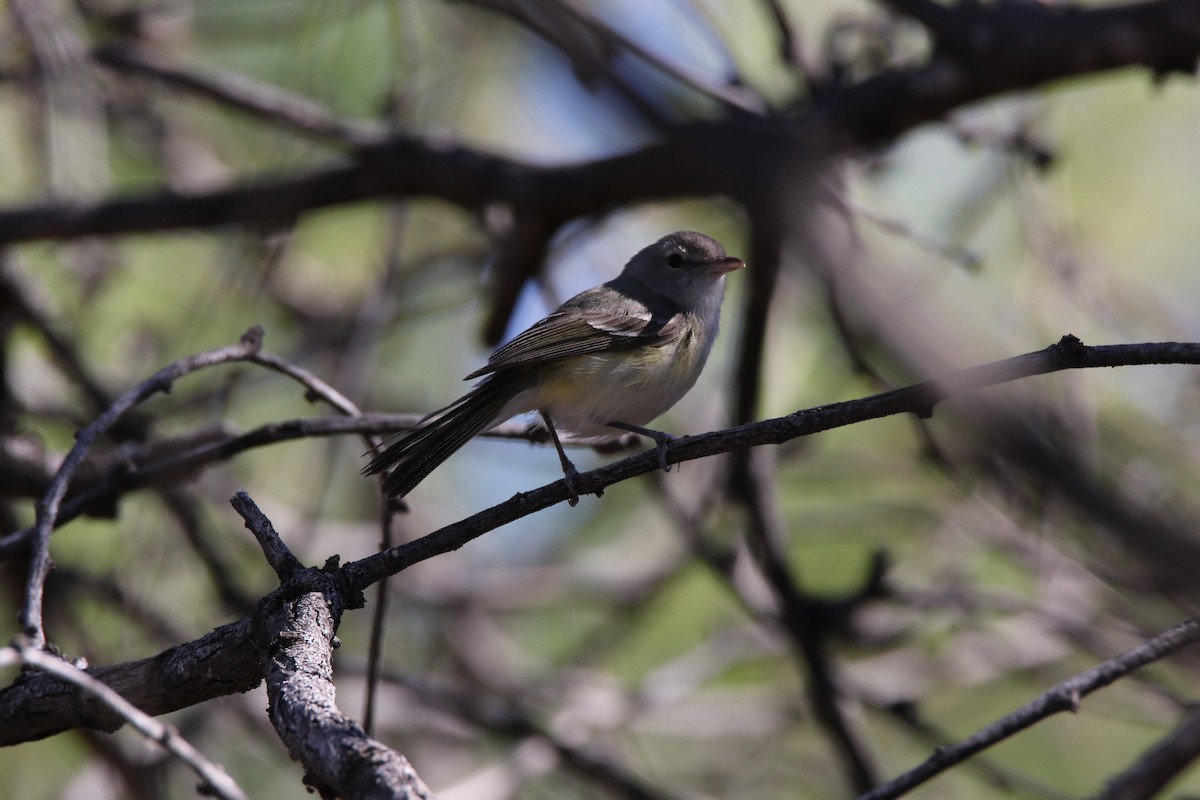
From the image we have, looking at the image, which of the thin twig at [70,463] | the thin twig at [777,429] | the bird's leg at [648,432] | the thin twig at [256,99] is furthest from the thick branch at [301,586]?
the thin twig at [256,99]

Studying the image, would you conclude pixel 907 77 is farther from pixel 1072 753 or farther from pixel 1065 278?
pixel 1072 753

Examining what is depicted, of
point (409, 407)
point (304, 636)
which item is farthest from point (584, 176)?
point (304, 636)

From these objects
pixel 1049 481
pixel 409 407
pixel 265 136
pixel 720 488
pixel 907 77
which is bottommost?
pixel 1049 481

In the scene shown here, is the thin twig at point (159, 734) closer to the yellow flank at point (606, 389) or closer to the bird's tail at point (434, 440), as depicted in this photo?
the bird's tail at point (434, 440)

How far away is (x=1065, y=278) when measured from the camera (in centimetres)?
473

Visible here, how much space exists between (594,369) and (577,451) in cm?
157

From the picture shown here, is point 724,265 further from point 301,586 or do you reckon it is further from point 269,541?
point 301,586

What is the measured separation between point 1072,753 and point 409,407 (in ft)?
12.5

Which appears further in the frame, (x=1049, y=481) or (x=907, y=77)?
(x=907, y=77)

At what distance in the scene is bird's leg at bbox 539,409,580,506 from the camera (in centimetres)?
251

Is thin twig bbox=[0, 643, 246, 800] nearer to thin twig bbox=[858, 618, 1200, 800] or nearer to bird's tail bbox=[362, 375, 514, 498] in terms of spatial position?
thin twig bbox=[858, 618, 1200, 800]

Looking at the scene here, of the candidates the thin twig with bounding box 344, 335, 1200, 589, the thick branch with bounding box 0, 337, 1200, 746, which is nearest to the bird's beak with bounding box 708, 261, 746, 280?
the thin twig with bounding box 344, 335, 1200, 589

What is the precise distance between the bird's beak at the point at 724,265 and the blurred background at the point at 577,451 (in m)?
0.20

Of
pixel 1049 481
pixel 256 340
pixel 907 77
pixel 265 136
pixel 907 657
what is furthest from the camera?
pixel 265 136
